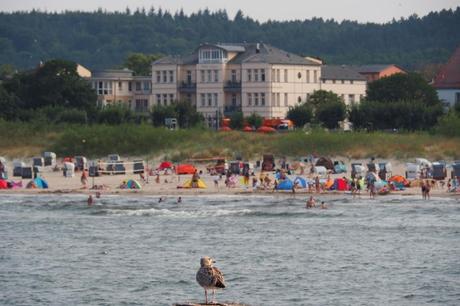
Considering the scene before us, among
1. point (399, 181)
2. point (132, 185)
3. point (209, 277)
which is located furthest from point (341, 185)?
point (209, 277)

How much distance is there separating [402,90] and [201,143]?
3181 centimetres

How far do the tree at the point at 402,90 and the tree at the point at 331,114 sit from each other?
686cm

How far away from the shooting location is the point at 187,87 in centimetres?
14525

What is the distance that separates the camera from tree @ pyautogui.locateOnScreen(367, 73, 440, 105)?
130 metres

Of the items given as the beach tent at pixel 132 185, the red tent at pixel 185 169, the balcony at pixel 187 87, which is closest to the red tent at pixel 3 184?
the beach tent at pixel 132 185

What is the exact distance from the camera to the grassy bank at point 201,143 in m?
99.9

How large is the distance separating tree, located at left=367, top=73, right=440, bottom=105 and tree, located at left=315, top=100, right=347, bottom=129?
6.86m

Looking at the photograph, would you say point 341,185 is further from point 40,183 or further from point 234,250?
point 234,250

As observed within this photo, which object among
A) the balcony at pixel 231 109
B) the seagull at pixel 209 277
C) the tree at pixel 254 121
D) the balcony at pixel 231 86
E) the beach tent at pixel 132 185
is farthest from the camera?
the balcony at pixel 231 86

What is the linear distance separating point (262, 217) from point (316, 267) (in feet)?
63.7

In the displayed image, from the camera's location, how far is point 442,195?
7850cm

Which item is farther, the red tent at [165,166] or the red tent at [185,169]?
the red tent at [165,166]

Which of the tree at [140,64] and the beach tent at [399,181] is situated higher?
the tree at [140,64]

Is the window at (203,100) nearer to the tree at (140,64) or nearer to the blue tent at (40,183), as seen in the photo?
the tree at (140,64)
